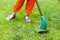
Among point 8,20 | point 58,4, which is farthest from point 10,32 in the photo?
point 58,4

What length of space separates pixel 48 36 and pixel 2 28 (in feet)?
3.49

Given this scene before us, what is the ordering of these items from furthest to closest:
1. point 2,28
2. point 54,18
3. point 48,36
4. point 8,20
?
point 54,18 < point 8,20 < point 2,28 < point 48,36

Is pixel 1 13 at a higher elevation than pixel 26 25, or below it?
higher

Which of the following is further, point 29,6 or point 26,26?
point 29,6

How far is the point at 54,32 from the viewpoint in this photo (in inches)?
199

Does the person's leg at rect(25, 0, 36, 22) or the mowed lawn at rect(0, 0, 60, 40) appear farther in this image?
the person's leg at rect(25, 0, 36, 22)

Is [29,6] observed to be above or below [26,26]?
above

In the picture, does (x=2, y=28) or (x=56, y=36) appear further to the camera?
(x=2, y=28)

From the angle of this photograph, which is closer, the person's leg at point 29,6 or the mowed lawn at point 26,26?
the mowed lawn at point 26,26

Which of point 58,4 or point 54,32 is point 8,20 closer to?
point 54,32

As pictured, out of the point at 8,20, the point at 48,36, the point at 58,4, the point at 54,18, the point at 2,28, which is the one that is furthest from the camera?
the point at 58,4

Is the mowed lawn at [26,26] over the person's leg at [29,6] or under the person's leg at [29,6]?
under

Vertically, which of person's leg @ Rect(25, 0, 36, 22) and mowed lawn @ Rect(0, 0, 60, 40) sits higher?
person's leg @ Rect(25, 0, 36, 22)

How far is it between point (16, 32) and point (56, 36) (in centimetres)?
84
